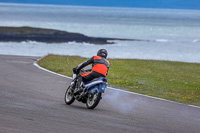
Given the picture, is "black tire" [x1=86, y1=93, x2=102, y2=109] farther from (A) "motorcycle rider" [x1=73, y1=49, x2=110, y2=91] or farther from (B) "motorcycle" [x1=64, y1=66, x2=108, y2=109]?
(A) "motorcycle rider" [x1=73, y1=49, x2=110, y2=91]

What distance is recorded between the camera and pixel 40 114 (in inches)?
396

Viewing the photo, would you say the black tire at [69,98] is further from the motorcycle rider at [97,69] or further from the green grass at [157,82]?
the green grass at [157,82]

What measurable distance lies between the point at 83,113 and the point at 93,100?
818 millimetres

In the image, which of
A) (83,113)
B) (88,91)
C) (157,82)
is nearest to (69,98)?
(88,91)

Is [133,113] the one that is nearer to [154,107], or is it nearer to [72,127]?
[154,107]

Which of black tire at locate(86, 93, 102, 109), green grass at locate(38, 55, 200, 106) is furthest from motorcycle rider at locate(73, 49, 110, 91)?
green grass at locate(38, 55, 200, 106)

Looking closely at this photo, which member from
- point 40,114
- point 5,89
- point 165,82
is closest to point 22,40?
point 165,82

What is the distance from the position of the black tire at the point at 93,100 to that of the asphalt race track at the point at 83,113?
204 mm

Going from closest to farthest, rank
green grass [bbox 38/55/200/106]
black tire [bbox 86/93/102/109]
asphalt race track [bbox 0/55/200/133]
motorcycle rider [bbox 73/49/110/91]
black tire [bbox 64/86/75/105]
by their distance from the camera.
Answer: asphalt race track [bbox 0/55/200/133], black tire [bbox 86/93/102/109], motorcycle rider [bbox 73/49/110/91], black tire [bbox 64/86/75/105], green grass [bbox 38/55/200/106]

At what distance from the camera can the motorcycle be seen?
36.9ft

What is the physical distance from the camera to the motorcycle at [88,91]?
11.2m

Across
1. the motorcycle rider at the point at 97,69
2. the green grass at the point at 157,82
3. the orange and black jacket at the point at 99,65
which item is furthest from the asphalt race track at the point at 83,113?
the green grass at the point at 157,82

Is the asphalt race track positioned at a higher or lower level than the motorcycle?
lower

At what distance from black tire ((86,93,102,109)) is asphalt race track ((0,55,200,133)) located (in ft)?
0.67
